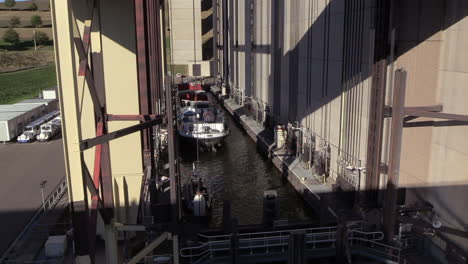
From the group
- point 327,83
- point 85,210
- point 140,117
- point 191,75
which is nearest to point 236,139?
point 327,83

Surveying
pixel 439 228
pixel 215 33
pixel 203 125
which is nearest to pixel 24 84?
pixel 215 33

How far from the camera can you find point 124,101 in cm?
620

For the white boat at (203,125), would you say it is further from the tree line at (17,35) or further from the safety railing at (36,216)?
the tree line at (17,35)

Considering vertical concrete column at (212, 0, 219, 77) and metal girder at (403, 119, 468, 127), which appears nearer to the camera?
metal girder at (403, 119, 468, 127)

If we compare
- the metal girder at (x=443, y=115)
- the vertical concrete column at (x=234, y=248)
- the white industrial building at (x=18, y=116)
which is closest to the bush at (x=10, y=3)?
the white industrial building at (x=18, y=116)

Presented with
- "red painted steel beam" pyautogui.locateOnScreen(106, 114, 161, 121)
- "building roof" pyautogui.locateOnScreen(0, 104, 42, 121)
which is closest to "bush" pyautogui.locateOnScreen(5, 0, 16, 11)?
"building roof" pyautogui.locateOnScreen(0, 104, 42, 121)

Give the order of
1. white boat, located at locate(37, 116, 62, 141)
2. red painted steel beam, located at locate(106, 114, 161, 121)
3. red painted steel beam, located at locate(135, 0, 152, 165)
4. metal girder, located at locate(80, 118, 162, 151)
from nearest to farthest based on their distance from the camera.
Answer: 1. metal girder, located at locate(80, 118, 162, 151)
2. red painted steel beam, located at locate(106, 114, 161, 121)
3. red painted steel beam, located at locate(135, 0, 152, 165)
4. white boat, located at locate(37, 116, 62, 141)

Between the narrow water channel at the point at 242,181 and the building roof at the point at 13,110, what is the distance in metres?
8.57

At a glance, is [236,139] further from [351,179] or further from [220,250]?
[220,250]

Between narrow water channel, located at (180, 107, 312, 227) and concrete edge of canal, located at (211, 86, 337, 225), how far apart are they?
278 millimetres

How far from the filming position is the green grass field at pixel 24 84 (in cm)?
4000

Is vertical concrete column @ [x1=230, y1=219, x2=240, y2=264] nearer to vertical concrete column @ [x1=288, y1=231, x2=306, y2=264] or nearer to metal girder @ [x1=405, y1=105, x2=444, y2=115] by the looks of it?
vertical concrete column @ [x1=288, y1=231, x2=306, y2=264]

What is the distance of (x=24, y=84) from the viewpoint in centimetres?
4762

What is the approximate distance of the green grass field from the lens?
1575 inches
